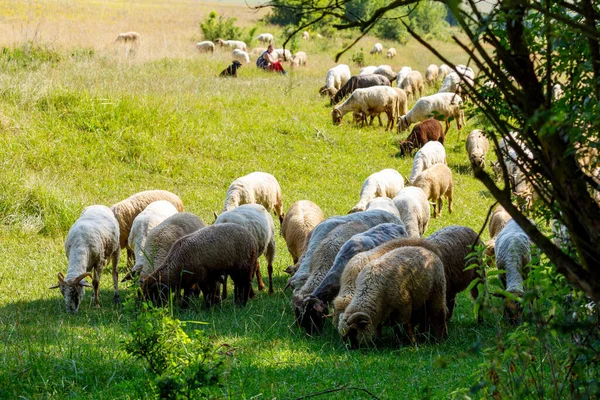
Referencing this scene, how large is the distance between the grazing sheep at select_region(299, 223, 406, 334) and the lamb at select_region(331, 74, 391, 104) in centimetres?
1601

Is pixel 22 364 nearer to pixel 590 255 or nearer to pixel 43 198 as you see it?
pixel 590 255

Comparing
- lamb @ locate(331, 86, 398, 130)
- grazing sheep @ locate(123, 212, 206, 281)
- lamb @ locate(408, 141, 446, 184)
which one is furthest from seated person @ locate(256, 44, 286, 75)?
grazing sheep @ locate(123, 212, 206, 281)

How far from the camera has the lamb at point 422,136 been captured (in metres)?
19.2

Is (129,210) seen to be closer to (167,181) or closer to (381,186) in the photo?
(167,181)

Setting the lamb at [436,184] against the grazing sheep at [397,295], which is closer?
the grazing sheep at [397,295]

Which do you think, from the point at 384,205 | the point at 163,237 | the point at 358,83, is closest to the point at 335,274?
the point at 163,237

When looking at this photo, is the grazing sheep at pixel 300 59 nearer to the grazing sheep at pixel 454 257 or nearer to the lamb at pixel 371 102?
the lamb at pixel 371 102

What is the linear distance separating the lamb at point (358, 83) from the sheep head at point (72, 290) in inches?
658

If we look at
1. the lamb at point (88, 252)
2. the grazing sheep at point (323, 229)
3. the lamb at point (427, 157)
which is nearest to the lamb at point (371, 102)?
the lamb at point (427, 157)

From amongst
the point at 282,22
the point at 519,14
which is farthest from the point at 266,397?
the point at 282,22

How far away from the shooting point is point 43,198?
13172 millimetres

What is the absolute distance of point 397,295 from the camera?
719 centimetres

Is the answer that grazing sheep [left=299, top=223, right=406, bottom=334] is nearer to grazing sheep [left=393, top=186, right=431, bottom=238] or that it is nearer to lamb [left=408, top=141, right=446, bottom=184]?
grazing sheep [left=393, top=186, right=431, bottom=238]

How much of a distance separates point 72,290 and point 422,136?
12.3 metres
